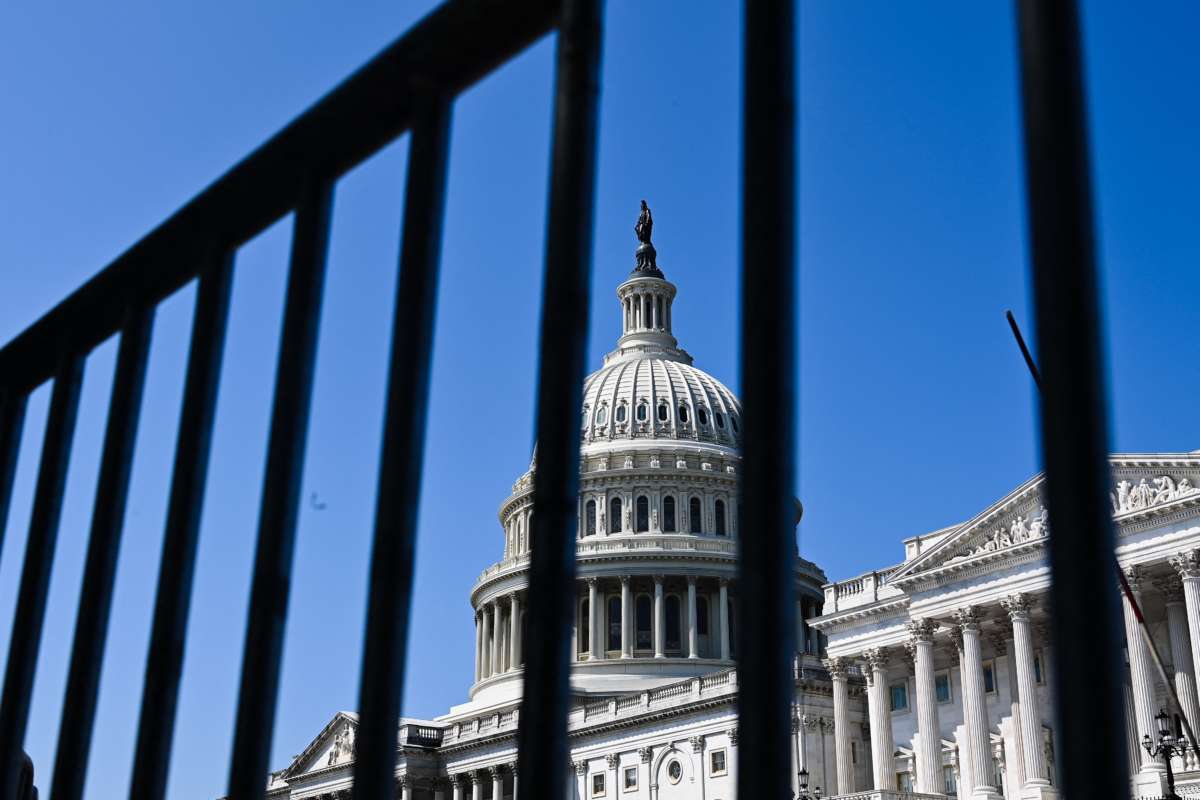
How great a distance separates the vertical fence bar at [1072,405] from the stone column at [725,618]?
97658 millimetres

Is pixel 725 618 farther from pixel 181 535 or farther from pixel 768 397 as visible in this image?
pixel 768 397

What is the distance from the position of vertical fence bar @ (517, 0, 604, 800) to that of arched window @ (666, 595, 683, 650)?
320ft

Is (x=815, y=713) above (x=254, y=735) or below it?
above

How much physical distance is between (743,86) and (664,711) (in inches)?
2950

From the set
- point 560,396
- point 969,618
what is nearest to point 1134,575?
point 969,618

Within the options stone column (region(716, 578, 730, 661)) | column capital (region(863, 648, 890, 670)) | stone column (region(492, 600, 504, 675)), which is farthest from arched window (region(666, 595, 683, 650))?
column capital (region(863, 648, 890, 670))

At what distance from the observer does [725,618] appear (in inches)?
3984

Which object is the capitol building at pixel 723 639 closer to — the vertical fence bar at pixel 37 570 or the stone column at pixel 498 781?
the stone column at pixel 498 781

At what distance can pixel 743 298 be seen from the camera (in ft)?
10.1

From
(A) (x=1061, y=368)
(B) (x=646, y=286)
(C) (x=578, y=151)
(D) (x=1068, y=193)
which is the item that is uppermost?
(B) (x=646, y=286)

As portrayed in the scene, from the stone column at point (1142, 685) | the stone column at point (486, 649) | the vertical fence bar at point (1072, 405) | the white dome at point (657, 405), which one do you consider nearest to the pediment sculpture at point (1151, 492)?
the stone column at point (1142, 685)

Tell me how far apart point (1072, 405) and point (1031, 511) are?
57561 mm

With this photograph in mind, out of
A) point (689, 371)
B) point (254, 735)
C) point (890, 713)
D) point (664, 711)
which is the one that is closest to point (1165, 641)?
point (890, 713)

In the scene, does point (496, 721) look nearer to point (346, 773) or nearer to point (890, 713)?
point (346, 773)
